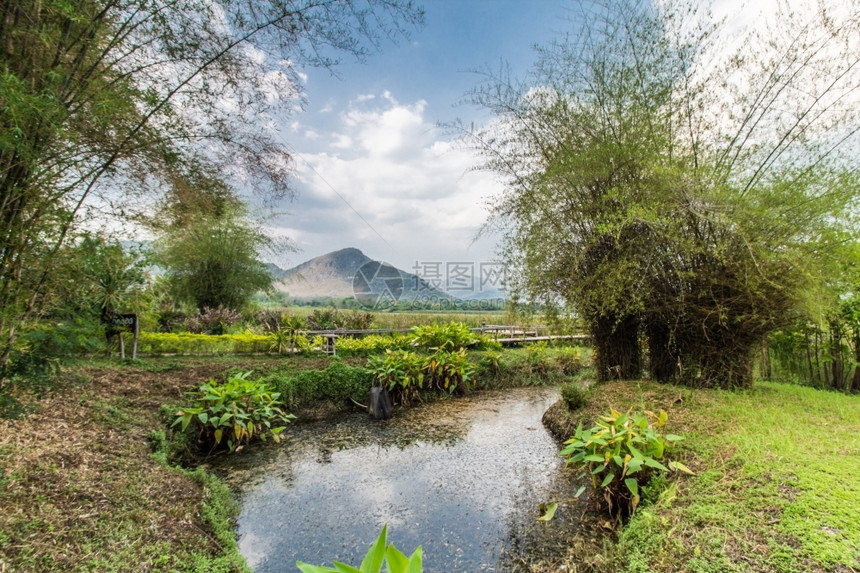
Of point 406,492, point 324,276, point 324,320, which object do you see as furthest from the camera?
point 324,276

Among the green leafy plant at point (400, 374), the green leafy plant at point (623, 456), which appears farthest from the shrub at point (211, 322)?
the green leafy plant at point (623, 456)

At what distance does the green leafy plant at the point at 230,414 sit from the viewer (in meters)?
3.63

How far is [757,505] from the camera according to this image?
1.91 metres

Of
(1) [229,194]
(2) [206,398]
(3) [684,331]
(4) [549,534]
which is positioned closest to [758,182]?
Result: (3) [684,331]

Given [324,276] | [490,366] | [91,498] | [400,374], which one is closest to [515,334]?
[490,366]

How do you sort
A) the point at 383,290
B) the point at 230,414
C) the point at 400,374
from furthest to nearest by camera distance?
the point at 383,290 → the point at 400,374 → the point at 230,414

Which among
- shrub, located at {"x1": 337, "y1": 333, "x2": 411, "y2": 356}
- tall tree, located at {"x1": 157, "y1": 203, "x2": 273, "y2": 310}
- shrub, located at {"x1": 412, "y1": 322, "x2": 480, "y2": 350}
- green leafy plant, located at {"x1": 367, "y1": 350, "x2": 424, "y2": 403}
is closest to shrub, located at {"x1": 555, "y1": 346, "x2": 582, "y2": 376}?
shrub, located at {"x1": 412, "y1": 322, "x2": 480, "y2": 350}

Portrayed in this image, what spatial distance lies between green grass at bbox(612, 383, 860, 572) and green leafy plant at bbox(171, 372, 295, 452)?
324 centimetres

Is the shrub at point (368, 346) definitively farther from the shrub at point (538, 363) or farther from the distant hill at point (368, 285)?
the distant hill at point (368, 285)

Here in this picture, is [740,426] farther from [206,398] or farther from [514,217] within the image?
[206,398]

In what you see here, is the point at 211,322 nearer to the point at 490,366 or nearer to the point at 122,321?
the point at 122,321

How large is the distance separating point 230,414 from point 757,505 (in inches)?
150

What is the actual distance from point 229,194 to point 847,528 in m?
4.40

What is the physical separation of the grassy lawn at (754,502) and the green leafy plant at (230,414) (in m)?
3.20
